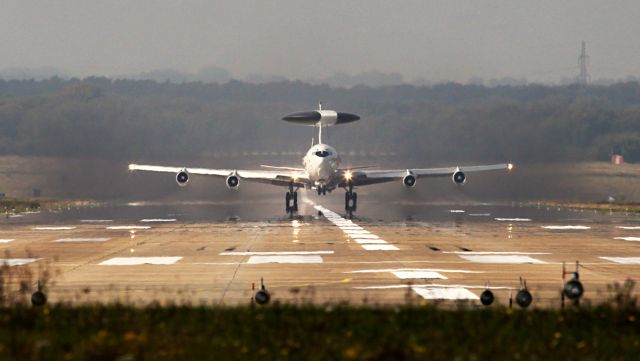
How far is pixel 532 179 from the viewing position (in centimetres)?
11812

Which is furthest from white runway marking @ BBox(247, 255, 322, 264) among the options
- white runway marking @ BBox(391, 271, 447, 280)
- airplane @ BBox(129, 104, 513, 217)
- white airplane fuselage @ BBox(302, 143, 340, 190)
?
white airplane fuselage @ BBox(302, 143, 340, 190)

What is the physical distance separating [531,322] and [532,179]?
9942 centimetres

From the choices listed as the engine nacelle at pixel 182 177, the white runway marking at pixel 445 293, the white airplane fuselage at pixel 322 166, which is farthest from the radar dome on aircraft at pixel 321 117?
the white runway marking at pixel 445 293

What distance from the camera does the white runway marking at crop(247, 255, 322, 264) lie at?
40.9 metres

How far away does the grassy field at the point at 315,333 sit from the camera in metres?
16.4

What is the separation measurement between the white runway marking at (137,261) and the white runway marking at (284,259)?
3.19 metres

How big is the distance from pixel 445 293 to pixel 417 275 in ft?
18.9

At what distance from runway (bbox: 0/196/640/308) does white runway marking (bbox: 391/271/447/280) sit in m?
0.07

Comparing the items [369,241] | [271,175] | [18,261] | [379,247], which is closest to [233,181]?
[271,175]

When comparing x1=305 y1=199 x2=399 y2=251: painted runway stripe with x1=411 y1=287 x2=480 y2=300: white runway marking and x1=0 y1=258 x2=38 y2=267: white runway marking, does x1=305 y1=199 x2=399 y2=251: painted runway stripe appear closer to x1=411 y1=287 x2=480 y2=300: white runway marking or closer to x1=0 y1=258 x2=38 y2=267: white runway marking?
x1=0 y1=258 x2=38 y2=267: white runway marking

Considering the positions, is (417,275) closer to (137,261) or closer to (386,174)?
(137,261)

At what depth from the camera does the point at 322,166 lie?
85125 millimetres

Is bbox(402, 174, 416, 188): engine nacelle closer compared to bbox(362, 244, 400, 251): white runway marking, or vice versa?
bbox(362, 244, 400, 251): white runway marking

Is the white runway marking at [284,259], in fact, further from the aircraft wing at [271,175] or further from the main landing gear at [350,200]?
the main landing gear at [350,200]
